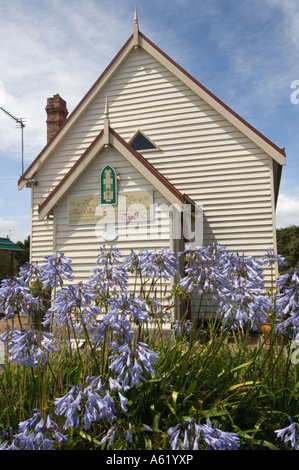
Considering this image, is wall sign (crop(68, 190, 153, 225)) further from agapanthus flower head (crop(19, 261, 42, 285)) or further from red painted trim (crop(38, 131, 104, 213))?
agapanthus flower head (crop(19, 261, 42, 285))

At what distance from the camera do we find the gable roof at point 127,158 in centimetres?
852

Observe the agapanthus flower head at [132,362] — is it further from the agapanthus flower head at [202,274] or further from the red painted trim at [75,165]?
the red painted trim at [75,165]

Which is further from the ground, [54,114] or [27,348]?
[54,114]

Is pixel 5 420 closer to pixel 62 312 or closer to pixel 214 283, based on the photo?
pixel 62 312

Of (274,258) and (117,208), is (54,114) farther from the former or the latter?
(274,258)

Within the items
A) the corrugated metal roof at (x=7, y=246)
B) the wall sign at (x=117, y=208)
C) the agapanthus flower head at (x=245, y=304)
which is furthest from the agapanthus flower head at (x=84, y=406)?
the corrugated metal roof at (x=7, y=246)

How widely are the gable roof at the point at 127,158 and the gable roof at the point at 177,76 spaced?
10.8 ft

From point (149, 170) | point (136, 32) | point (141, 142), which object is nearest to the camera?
point (149, 170)

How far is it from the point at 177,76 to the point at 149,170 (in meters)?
4.53

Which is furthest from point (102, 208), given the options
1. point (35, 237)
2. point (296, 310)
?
point (296, 310)

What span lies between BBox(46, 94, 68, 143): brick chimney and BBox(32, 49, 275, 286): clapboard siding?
1.51m

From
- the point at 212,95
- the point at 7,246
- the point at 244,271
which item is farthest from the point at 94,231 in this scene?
the point at 7,246

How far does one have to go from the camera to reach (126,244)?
Result: 9.26m

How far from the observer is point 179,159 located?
1142cm
